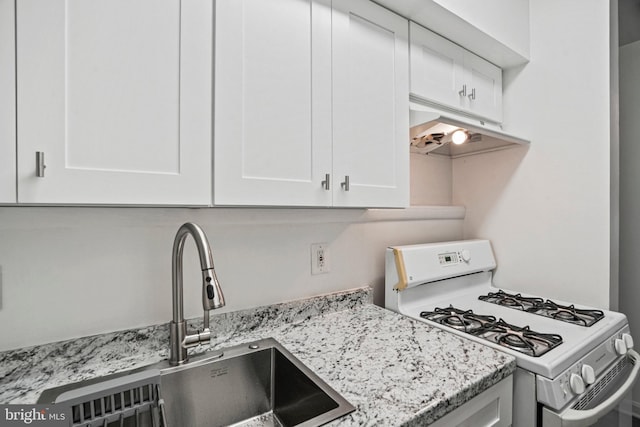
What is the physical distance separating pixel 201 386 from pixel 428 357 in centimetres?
69

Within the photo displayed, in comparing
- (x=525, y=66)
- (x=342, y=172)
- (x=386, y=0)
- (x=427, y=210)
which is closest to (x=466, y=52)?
(x=525, y=66)

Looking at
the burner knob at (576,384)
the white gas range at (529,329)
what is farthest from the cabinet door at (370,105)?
the burner knob at (576,384)

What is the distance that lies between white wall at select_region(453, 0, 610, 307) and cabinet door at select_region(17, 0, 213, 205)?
Answer: 1.69 m

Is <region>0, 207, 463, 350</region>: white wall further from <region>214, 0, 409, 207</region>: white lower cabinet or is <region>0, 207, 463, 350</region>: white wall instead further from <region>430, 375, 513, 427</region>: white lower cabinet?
<region>430, 375, 513, 427</region>: white lower cabinet

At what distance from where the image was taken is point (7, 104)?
591 mm

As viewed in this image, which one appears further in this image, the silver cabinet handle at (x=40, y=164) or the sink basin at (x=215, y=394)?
the sink basin at (x=215, y=394)

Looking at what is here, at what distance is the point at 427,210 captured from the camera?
5.84 ft

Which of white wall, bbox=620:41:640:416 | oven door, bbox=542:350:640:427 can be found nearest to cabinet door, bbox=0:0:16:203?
oven door, bbox=542:350:640:427

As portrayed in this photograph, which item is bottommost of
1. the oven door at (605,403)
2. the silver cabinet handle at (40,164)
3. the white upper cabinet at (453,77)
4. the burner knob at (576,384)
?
the oven door at (605,403)

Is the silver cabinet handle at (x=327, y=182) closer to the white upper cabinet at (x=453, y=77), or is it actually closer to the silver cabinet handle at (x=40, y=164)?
the white upper cabinet at (x=453, y=77)

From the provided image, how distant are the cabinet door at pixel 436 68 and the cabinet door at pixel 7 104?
1188 mm

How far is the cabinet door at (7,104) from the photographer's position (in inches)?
23.1

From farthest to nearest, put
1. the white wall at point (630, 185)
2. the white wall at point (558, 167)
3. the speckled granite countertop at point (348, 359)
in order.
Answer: the white wall at point (630, 185) < the white wall at point (558, 167) < the speckled granite countertop at point (348, 359)

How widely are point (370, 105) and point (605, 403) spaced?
1271 millimetres
